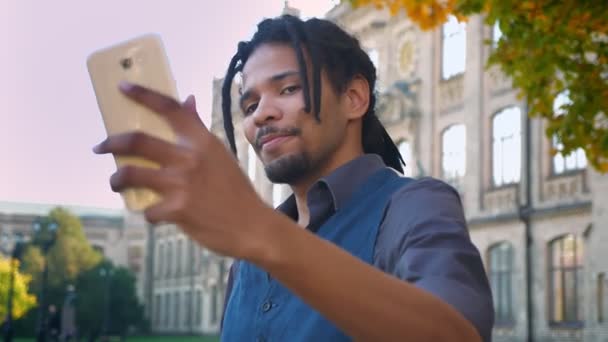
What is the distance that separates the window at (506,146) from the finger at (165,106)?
900 inches

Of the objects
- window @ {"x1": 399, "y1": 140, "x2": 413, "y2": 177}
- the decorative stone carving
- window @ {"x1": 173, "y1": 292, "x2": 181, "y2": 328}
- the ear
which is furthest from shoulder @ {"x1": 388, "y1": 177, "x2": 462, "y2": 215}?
window @ {"x1": 173, "y1": 292, "x2": 181, "y2": 328}

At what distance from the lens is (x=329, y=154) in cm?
216

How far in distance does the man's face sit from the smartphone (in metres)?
0.70

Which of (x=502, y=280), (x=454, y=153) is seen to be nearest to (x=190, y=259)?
(x=454, y=153)

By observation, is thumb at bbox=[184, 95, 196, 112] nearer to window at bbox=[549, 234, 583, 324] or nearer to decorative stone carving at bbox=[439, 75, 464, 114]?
window at bbox=[549, 234, 583, 324]

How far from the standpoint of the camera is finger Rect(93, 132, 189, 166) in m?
1.20

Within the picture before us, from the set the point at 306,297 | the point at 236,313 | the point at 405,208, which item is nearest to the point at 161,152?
the point at 306,297

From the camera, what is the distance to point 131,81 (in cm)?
133

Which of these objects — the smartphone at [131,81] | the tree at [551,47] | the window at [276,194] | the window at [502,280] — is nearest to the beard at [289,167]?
the smartphone at [131,81]

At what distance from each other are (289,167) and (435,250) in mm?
626

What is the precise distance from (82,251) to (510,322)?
124 feet

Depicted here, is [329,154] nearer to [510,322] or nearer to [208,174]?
[208,174]

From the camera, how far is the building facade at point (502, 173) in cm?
2077

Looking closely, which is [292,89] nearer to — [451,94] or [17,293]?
[451,94]
